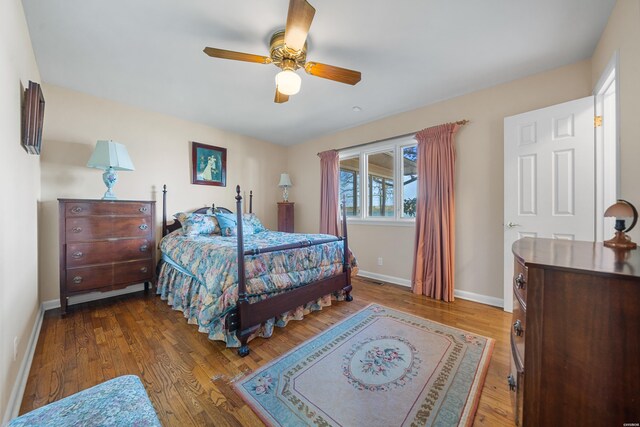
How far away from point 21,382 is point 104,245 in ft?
5.09

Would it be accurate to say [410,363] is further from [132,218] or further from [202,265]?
[132,218]

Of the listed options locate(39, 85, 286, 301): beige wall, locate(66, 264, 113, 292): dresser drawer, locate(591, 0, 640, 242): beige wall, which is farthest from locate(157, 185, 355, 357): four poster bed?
locate(591, 0, 640, 242): beige wall

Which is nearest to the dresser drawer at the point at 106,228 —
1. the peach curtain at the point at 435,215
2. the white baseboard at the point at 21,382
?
the white baseboard at the point at 21,382

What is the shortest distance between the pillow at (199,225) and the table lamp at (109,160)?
2.69 feet

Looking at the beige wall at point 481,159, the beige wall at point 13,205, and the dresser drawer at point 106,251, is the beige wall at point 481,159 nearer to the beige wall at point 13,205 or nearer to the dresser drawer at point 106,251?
the dresser drawer at point 106,251

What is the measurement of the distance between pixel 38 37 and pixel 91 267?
2.11m

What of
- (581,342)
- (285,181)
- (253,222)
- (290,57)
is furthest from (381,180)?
(581,342)

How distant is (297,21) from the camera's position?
1475mm

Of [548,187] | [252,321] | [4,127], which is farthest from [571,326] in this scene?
[4,127]

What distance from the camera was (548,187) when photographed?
231cm

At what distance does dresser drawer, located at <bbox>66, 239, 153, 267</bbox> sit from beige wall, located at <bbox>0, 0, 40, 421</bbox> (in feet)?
1.88

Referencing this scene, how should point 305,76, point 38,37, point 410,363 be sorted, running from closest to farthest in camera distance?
1. point 410,363
2. point 38,37
3. point 305,76

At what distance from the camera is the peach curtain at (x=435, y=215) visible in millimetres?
2965

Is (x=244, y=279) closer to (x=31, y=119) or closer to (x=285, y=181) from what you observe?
(x=31, y=119)
